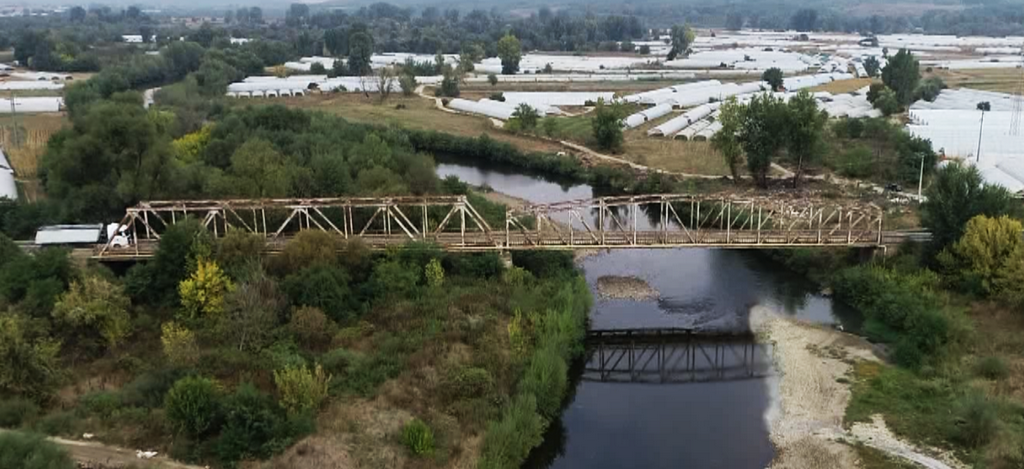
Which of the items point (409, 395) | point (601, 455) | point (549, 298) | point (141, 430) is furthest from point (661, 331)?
point (141, 430)

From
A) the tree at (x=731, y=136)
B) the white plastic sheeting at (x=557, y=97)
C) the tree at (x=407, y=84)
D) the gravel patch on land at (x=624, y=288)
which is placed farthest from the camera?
the tree at (x=407, y=84)

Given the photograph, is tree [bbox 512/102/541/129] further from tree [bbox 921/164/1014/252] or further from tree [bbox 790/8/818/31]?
tree [bbox 790/8/818/31]

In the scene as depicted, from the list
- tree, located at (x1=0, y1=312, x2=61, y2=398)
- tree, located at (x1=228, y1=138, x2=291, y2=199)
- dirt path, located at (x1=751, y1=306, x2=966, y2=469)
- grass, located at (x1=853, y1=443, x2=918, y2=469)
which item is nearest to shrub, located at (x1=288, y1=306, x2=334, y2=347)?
tree, located at (x1=0, y1=312, x2=61, y2=398)

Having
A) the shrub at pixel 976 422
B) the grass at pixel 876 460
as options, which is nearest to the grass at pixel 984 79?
the shrub at pixel 976 422

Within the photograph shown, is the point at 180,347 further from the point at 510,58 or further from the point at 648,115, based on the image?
the point at 510,58

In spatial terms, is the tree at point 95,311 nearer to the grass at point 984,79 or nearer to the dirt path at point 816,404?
the dirt path at point 816,404

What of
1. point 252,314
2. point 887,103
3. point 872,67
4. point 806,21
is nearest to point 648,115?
point 887,103

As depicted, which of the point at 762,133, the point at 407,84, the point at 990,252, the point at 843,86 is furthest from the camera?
the point at 843,86
